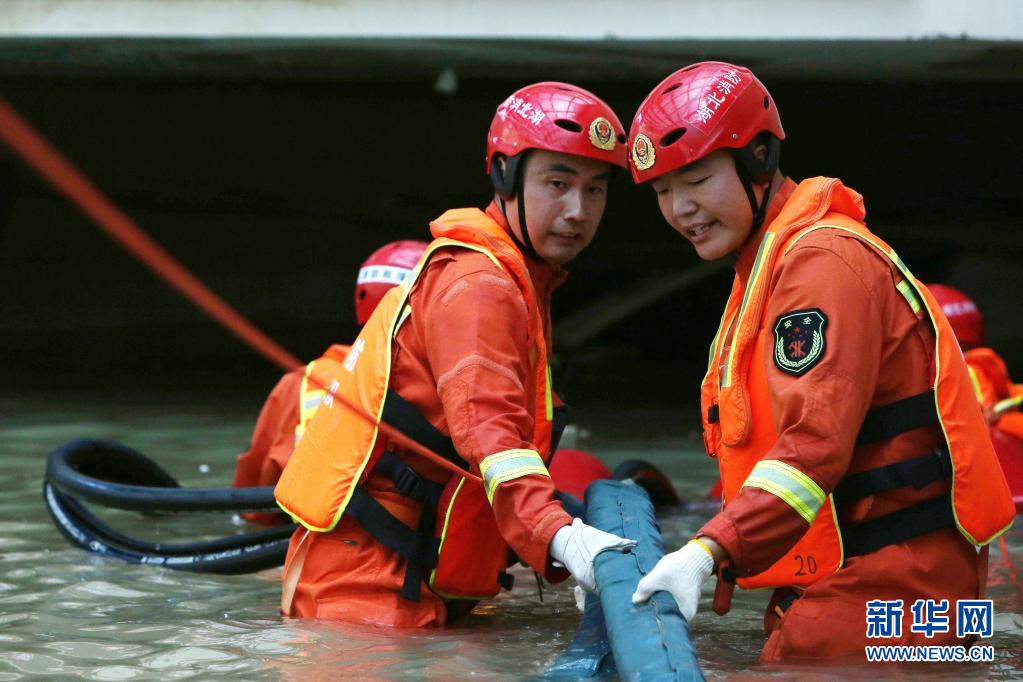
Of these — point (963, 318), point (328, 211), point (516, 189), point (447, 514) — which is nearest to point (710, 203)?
point (516, 189)

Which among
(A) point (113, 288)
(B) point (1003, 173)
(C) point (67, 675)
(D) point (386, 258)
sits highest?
(B) point (1003, 173)

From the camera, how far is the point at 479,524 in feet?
12.6

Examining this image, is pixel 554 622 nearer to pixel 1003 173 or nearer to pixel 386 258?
pixel 386 258

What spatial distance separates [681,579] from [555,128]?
4.68ft

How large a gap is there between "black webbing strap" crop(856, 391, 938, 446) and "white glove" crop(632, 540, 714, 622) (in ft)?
1.85

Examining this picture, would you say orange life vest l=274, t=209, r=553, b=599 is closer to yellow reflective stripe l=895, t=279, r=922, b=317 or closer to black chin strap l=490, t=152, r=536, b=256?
black chin strap l=490, t=152, r=536, b=256

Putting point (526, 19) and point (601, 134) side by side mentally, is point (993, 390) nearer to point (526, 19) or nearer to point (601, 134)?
point (601, 134)

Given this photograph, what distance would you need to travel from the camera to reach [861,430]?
333cm

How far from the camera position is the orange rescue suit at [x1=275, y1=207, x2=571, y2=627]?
3551 millimetres

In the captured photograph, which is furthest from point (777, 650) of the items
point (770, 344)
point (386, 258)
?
point (386, 258)

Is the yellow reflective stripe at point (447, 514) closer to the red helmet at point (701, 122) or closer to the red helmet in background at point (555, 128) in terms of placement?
the red helmet in background at point (555, 128)

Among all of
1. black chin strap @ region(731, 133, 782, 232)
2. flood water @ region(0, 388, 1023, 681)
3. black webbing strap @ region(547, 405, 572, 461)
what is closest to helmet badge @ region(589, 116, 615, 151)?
black chin strap @ region(731, 133, 782, 232)

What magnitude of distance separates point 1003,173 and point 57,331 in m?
9.08
